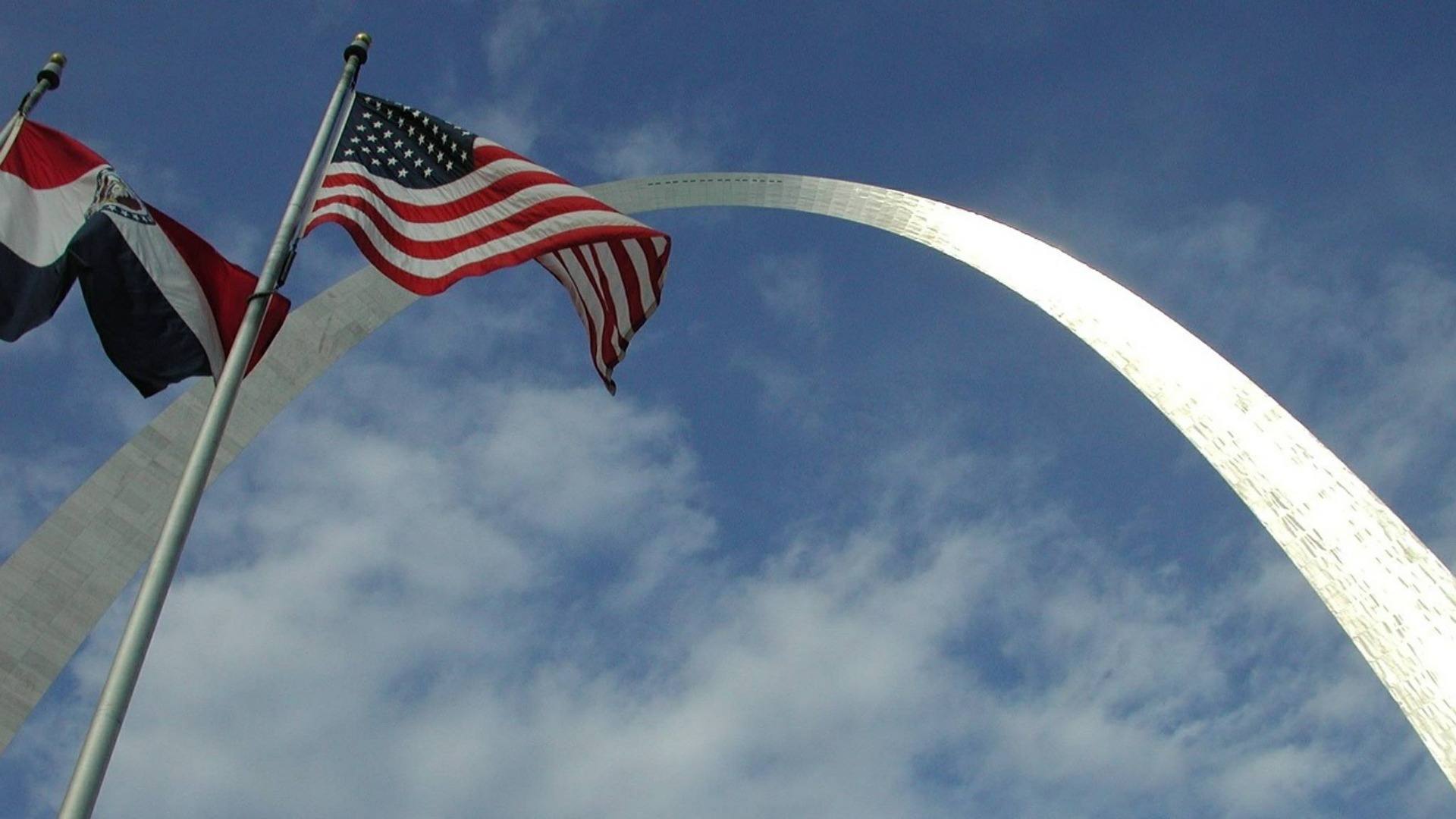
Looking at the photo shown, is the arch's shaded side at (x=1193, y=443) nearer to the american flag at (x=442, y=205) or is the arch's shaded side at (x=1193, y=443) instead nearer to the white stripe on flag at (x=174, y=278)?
the white stripe on flag at (x=174, y=278)

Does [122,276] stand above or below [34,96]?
below

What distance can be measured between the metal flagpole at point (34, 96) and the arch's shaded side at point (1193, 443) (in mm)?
5517

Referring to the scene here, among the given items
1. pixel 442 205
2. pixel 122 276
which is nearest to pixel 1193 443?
pixel 442 205

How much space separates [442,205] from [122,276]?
100.0 inches

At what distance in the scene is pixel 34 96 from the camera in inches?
448

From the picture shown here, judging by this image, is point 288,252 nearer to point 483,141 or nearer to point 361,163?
point 361,163

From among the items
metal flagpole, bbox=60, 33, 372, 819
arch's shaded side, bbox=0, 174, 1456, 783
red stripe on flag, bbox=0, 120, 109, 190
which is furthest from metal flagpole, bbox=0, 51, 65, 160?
arch's shaded side, bbox=0, 174, 1456, 783

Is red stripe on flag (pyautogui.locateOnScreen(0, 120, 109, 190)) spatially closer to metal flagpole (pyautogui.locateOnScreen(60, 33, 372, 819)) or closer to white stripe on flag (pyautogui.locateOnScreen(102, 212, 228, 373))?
white stripe on flag (pyautogui.locateOnScreen(102, 212, 228, 373))

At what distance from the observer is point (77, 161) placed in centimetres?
1052

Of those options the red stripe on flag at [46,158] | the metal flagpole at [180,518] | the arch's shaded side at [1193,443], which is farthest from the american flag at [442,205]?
the arch's shaded side at [1193,443]

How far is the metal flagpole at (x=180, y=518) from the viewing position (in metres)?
7.18

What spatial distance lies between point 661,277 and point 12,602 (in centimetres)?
800

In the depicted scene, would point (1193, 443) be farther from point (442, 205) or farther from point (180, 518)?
point (180, 518)

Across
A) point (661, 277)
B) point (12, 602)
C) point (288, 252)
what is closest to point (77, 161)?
point (288, 252)
